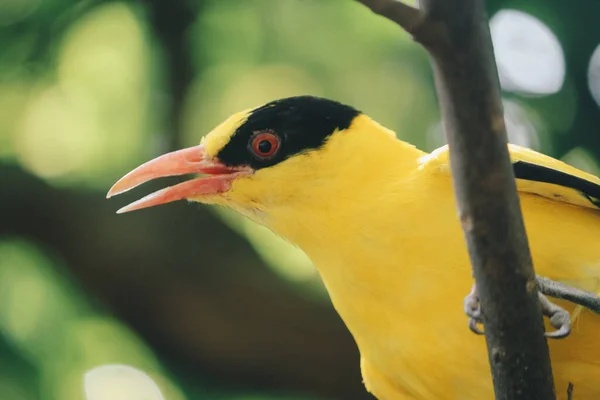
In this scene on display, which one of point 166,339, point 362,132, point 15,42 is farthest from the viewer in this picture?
point 15,42

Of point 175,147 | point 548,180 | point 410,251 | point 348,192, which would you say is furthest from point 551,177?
point 175,147

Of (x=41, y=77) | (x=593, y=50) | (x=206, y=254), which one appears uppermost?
(x=41, y=77)

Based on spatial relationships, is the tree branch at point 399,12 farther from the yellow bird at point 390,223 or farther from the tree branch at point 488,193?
the yellow bird at point 390,223

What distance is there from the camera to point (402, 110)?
16.1 feet

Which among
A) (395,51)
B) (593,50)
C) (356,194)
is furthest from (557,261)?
(395,51)

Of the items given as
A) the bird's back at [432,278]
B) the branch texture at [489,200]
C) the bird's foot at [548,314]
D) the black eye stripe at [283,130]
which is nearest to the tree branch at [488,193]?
the branch texture at [489,200]

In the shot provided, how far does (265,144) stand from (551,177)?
3.01 feet

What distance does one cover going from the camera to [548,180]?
7.72 feet

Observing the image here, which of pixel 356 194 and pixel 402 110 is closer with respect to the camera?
pixel 356 194

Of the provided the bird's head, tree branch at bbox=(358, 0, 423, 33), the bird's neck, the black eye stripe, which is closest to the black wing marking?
the bird's neck

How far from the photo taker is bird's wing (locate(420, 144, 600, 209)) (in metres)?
2.34

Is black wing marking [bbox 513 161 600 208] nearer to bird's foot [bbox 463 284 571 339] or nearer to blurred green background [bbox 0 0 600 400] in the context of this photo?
bird's foot [bbox 463 284 571 339]

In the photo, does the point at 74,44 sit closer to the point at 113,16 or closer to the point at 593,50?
the point at 113,16

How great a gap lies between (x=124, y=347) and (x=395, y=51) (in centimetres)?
246
